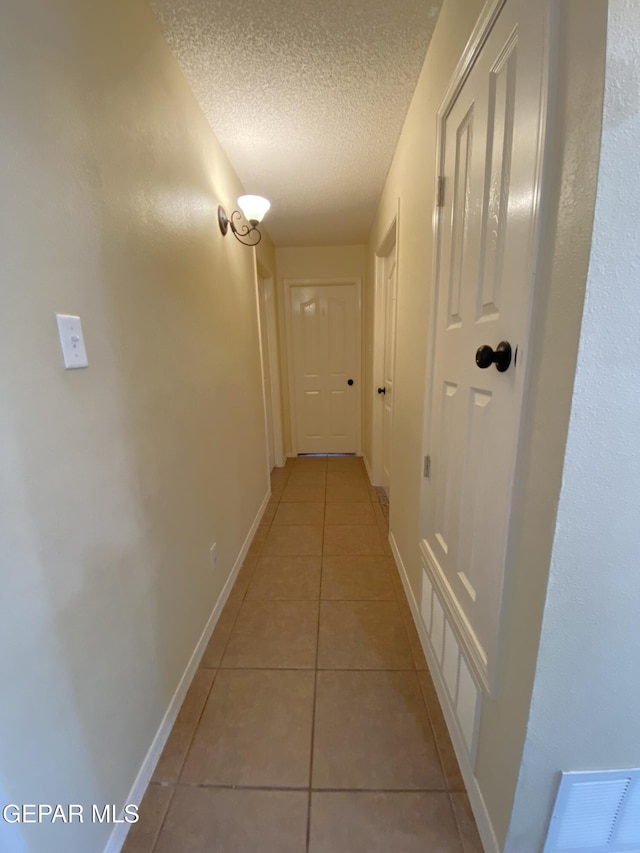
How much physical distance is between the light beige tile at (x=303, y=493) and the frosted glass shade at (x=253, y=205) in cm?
210

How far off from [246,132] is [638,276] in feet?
6.47

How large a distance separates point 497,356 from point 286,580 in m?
1.67

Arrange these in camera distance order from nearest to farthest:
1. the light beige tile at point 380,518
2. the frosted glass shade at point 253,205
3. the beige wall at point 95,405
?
the beige wall at point 95,405 < the frosted glass shade at point 253,205 < the light beige tile at point 380,518

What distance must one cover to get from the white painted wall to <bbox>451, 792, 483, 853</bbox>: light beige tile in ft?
0.49

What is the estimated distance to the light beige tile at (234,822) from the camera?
0.88 meters

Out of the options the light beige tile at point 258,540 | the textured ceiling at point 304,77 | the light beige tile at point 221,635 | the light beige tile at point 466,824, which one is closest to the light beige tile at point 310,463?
the light beige tile at point 258,540

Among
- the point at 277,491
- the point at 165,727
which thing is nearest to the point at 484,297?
the point at 165,727

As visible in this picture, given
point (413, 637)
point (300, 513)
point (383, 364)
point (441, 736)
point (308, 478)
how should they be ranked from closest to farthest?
point (441, 736), point (413, 637), point (300, 513), point (383, 364), point (308, 478)

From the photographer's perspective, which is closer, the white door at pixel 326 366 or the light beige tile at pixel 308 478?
the light beige tile at pixel 308 478

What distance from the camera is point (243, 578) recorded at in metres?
1.93

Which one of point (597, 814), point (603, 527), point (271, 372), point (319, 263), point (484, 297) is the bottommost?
point (597, 814)

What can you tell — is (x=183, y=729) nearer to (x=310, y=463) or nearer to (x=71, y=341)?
(x=71, y=341)

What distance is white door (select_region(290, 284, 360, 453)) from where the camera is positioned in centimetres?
366

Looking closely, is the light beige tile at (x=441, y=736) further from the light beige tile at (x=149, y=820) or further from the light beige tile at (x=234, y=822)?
the light beige tile at (x=149, y=820)
